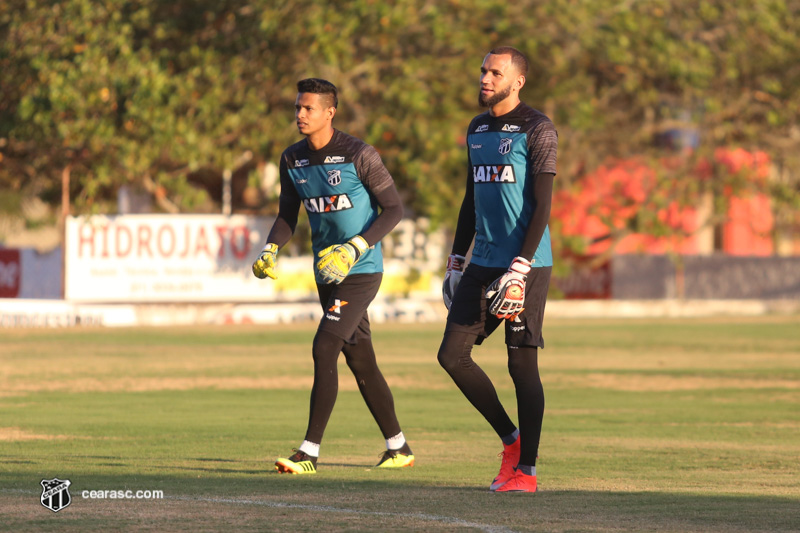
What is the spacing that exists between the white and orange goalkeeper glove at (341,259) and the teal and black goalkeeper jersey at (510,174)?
0.93 m

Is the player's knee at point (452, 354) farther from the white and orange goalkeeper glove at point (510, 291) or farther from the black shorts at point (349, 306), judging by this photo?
the black shorts at point (349, 306)

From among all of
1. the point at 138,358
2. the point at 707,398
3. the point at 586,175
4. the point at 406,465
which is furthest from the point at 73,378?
the point at 586,175

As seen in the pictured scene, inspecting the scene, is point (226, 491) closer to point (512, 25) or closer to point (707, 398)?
point (707, 398)

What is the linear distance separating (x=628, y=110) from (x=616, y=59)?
4235mm

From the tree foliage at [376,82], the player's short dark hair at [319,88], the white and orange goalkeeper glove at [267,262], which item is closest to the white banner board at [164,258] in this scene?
the tree foliage at [376,82]

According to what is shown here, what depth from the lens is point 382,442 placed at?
1044 cm

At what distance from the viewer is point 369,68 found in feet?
96.6

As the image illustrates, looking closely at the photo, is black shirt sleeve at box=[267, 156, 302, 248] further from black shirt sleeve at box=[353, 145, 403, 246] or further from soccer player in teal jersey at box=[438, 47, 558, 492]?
soccer player in teal jersey at box=[438, 47, 558, 492]

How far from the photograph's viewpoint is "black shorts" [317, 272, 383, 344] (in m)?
8.77

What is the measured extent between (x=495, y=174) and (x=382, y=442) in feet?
10.3

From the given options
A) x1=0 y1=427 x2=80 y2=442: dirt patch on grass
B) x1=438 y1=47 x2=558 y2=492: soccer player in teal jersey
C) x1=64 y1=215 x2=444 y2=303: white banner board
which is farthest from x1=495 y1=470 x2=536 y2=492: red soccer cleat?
x1=64 y1=215 x2=444 y2=303: white banner board

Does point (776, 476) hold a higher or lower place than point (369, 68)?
lower

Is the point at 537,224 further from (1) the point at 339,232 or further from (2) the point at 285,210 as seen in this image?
(2) the point at 285,210

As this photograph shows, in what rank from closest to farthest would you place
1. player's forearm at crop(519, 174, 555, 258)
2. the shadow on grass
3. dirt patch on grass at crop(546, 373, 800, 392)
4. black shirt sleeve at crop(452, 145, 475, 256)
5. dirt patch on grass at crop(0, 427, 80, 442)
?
the shadow on grass → player's forearm at crop(519, 174, 555, 258) → black shirt sleeve at crop(452, 145, 475, 256) → dirt patch on grass at crop(0, 427, 80, 442) → dirt patch on grass at crop(546, 373, 800, 392)
